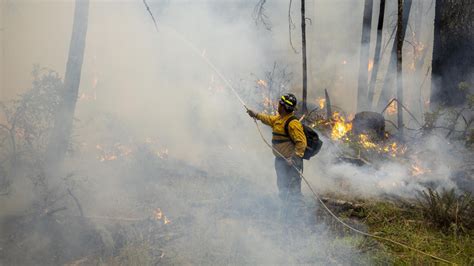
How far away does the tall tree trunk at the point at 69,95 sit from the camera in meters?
6.69

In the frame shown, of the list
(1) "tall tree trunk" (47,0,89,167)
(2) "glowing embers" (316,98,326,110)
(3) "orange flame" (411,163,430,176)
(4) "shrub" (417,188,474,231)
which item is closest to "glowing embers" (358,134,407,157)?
(3) "orange flame" (411,163,430,176)

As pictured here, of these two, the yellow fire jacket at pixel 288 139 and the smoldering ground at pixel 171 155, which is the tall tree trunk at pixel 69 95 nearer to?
the smoldering ground at pixel 171 155

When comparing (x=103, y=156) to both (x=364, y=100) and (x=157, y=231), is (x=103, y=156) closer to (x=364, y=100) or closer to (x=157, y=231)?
(x=157, y=231)

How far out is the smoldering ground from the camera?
4.59m

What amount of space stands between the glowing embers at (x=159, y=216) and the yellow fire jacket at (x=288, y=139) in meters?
Answer: 1.92

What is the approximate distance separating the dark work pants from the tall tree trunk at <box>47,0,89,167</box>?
4320 millimetres

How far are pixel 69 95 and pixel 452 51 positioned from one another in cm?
808

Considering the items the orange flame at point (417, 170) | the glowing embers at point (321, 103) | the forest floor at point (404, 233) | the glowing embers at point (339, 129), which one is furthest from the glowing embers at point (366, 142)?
the glowing embers at point (321, 103)

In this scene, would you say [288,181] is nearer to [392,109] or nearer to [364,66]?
[392,109]

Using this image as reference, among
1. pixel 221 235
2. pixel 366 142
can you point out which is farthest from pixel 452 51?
pixel 221 235

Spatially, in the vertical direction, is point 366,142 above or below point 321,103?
below

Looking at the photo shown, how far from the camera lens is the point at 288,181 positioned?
16.2ft

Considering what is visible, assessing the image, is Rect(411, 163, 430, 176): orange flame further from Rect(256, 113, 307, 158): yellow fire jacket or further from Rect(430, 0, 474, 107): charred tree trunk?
Rect(256, 113, 307, 158): yellow fire jacket

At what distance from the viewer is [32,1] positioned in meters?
10.4
